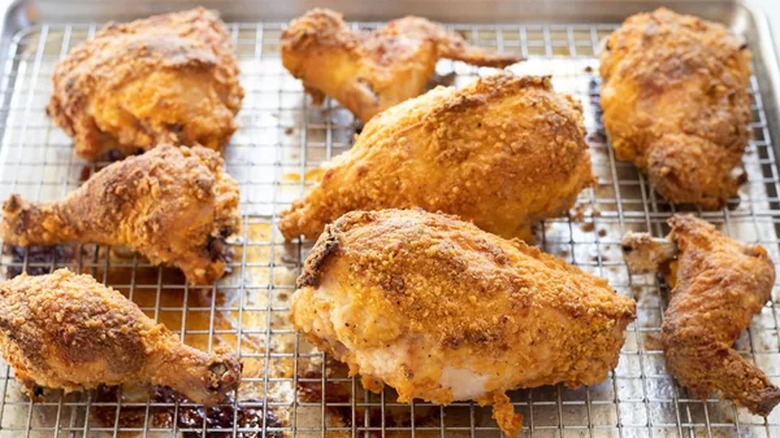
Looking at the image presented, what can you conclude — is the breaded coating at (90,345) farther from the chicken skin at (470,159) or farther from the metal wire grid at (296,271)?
the chicken skin at (470,159)

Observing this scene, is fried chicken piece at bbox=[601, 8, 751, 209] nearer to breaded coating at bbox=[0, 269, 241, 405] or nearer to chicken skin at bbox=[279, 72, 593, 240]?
chicken skin at bbox=[279, 72, 593, 240]

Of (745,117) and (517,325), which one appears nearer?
(517,325)

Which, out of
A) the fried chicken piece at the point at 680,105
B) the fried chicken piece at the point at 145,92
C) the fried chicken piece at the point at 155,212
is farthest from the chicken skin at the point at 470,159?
the fried chicken piece at the point at 145,92

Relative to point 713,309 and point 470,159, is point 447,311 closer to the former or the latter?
point 470,159

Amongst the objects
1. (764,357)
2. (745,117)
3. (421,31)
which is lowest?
(764,357)

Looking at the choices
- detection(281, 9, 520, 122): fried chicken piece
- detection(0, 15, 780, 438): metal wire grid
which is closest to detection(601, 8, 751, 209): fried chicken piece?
detection(0, 15, 780, 438): metal wire grid

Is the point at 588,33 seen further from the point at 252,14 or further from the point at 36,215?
the point at 36,215

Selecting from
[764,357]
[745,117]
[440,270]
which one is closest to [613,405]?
[764,357]
